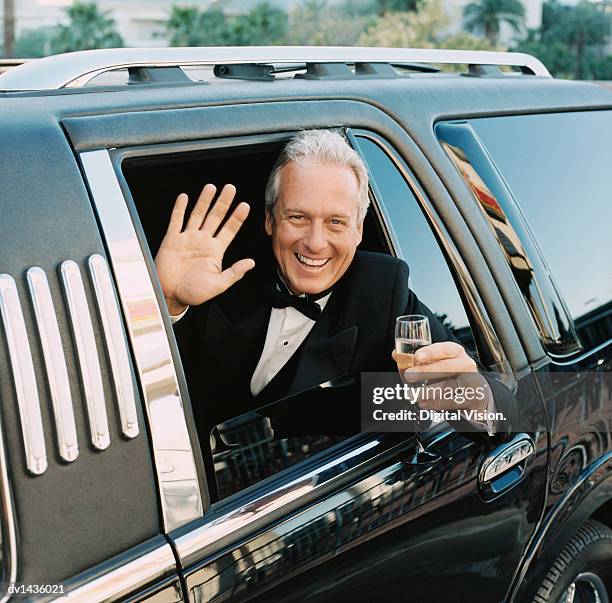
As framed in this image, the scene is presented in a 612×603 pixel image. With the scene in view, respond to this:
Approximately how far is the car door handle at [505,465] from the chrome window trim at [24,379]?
3.45 ft

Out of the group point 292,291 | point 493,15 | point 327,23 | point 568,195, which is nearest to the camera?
point 292,291

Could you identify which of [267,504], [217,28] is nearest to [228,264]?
[267,504]

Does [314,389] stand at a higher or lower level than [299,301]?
lower

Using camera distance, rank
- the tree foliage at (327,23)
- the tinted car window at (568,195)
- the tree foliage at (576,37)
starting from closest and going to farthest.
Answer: the tinted car window at (568,195)
the tree foliage at (327,23)
the tree foliage at (576,37)

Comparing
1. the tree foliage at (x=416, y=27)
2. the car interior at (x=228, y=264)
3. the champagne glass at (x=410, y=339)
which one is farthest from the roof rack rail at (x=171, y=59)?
the tree foliage at (x=416, y=27)

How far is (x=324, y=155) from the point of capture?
207 cm

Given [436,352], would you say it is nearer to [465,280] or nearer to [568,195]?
[465,280]

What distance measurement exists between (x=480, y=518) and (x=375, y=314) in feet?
1.71

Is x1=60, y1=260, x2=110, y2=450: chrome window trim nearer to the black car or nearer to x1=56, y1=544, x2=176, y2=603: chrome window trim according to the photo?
the black car

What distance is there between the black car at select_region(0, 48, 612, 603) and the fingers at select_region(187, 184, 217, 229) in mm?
144

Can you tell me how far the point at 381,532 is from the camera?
176 cm

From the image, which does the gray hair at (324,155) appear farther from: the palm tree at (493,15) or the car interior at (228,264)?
the palm tree at (493,15)

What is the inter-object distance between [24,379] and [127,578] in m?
0.33

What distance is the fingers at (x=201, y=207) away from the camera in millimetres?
2027
